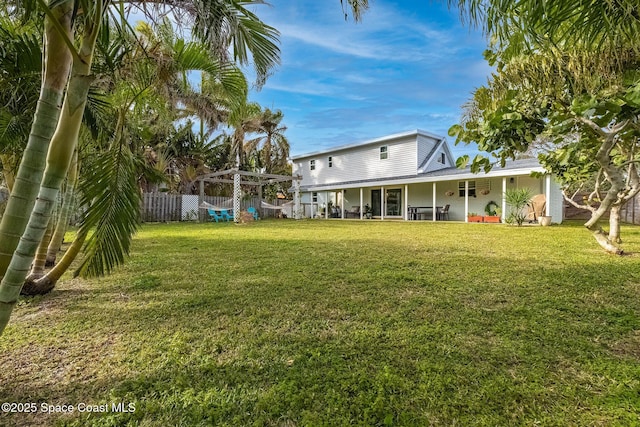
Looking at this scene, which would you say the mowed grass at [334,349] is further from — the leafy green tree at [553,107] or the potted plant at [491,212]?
the potted plant at [491,212]

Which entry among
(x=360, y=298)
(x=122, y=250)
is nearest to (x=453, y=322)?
(x=360, y=298)

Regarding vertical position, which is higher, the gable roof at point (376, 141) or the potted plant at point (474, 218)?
the gable roof at point (376, 141)

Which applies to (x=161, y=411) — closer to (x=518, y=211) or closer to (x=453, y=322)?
(x=453, y=322)

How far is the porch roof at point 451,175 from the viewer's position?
1284cm

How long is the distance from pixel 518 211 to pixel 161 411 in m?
13.9

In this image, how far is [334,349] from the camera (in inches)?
91.0

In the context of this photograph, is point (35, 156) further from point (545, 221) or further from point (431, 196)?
point (431, 196)

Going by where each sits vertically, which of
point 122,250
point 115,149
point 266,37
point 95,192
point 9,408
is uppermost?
point 266,37

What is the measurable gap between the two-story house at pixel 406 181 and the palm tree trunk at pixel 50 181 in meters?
14.3

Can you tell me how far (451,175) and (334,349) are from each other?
1449 cm

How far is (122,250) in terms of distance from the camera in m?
2.47

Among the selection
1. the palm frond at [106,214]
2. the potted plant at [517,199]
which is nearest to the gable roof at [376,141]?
the potted plant at [517,199]

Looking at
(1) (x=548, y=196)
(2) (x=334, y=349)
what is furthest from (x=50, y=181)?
(1) (x=548, y=196)

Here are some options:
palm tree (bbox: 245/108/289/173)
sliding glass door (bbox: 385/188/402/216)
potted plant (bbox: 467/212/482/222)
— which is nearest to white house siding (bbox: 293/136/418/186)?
sliding glass door (bbox: 385/188/402/216)
